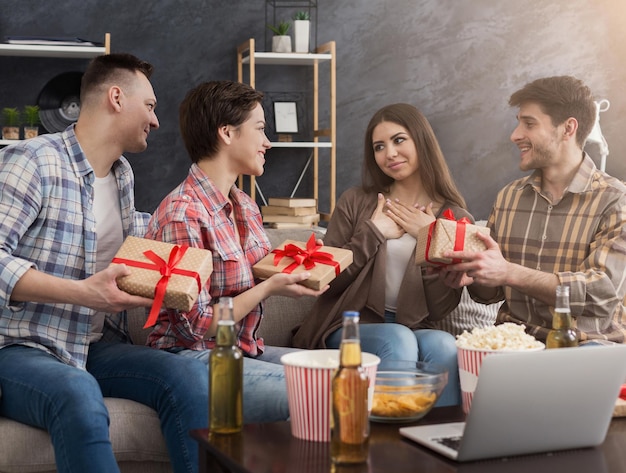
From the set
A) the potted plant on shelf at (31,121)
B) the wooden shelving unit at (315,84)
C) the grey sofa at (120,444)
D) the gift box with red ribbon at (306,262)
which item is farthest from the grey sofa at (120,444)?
the wooden shelving unit at (315,84)

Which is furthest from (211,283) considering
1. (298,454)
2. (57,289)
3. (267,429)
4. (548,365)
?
(548,365)

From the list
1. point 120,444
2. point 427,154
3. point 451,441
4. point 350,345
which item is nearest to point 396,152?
point 427,154

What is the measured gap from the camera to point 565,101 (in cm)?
267

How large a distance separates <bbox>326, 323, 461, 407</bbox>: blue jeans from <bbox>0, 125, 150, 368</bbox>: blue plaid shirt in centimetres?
81

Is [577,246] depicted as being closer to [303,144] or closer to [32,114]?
[303,144]

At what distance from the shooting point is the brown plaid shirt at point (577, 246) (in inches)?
96.7

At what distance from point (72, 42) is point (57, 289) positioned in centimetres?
273

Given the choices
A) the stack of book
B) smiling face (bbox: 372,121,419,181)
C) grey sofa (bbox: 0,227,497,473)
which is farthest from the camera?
the stack of book

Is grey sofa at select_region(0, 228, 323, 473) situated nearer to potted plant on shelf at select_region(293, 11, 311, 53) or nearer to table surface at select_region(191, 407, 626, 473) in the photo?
table surface at select_region(191, 407, 626, 473)

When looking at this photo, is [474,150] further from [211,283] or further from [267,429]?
[267,429]

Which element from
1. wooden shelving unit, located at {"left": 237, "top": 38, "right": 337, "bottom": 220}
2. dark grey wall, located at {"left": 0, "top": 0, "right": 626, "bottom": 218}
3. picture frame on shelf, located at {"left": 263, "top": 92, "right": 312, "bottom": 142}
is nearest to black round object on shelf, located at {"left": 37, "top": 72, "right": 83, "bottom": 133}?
dark grey wall, located at {"left": 0, "top": 0, "right": 626, "bottom": 218}

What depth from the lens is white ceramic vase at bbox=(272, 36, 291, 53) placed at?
4.77 metres

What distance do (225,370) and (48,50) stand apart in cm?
340

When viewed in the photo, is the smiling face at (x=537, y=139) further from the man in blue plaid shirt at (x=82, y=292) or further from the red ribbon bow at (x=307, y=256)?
the man in blue plaid shirt at (x=82, y=292)
